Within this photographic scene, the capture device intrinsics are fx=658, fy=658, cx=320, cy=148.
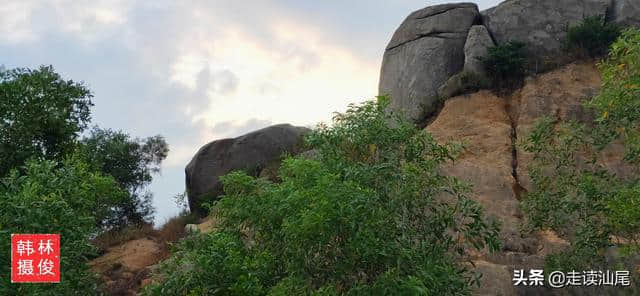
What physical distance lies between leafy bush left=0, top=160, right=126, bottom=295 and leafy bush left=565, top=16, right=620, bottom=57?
54.0ft

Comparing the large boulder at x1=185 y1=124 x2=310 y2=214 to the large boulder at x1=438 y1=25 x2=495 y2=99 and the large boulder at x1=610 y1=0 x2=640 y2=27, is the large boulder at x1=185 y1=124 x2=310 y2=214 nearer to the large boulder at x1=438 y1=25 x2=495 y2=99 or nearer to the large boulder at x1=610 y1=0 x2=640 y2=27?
the large boulder at x1=438 y1=25 x2=495 y2=99

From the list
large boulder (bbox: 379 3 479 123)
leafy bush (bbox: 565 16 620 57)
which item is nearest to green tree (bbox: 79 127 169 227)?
large boulder (bbox: 379 3 479 123)

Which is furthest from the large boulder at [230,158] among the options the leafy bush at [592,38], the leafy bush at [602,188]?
the leafy bush at [602,188]

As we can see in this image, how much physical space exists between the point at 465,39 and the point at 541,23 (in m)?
2.64

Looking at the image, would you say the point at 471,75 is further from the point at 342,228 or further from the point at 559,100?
the point at 342,228

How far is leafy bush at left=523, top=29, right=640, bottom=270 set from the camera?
10094mm

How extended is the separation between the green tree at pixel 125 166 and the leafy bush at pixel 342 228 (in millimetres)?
18596

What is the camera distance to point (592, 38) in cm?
2141

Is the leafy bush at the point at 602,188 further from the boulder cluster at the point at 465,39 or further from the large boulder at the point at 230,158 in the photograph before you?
the large boulder at the point at 230,158

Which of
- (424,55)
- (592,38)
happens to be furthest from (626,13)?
(424,55)

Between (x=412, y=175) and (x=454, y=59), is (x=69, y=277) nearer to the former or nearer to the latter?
(x=412, y=175)

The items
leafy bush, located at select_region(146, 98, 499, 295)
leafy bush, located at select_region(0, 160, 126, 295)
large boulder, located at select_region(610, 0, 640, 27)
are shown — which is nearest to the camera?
leafy bush, located at select_region(146, 98, 499, 295)

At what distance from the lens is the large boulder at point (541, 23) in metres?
22.1

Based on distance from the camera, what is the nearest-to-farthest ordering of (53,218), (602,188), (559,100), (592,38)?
(53,218) < (602,188) < (559,100) < (592,38)
